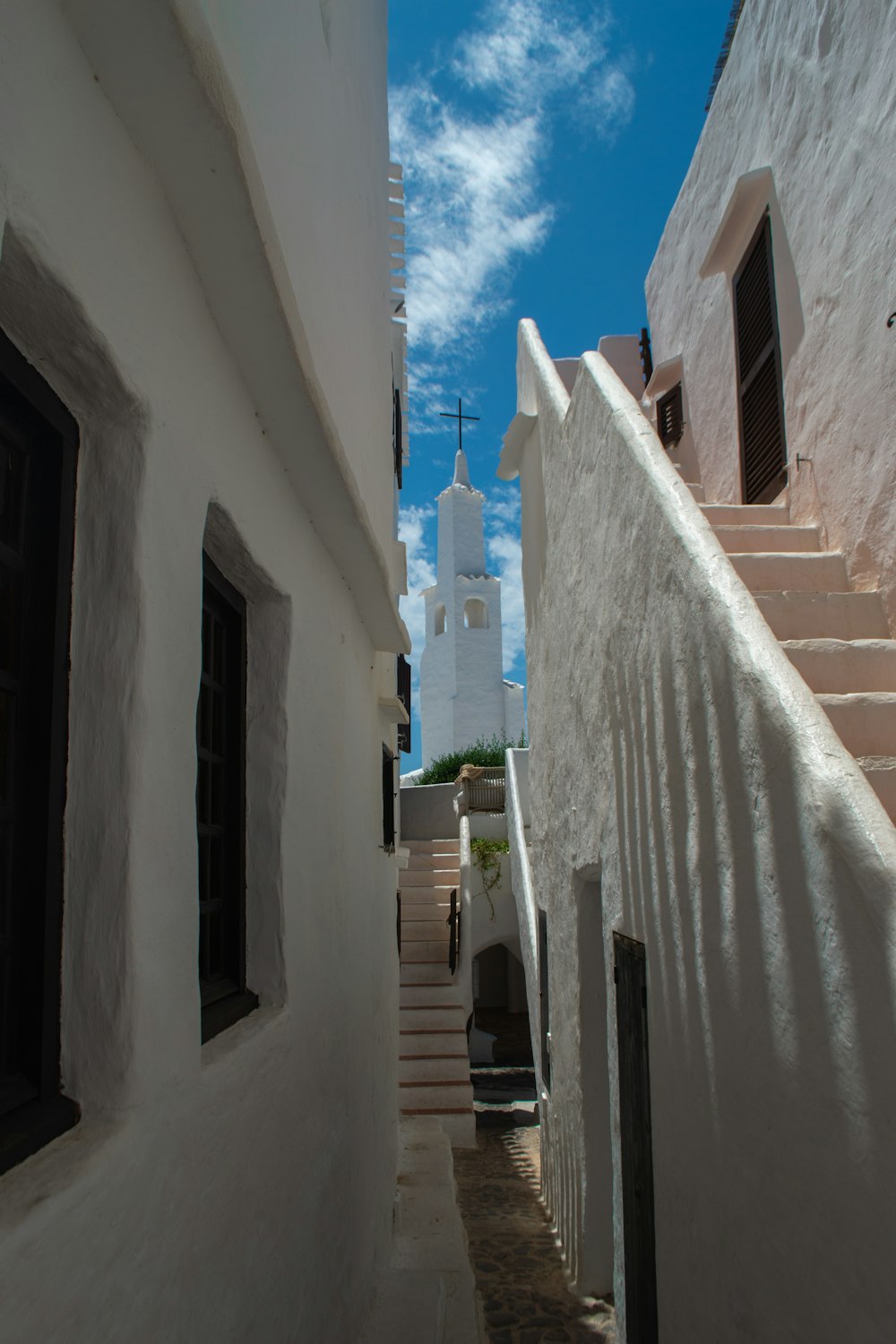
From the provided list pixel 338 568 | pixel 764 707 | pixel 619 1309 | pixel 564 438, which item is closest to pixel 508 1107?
pixel 619 1309

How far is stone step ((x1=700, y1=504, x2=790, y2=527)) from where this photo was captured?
5.48 meters

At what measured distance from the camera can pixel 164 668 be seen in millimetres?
1938

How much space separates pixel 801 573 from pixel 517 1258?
5115 millimetres

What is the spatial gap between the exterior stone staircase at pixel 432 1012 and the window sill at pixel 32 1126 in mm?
8422

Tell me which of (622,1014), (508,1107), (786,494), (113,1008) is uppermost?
(786,494)

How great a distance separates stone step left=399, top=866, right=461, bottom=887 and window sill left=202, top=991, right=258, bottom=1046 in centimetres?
1143

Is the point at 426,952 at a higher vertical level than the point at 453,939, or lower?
lower

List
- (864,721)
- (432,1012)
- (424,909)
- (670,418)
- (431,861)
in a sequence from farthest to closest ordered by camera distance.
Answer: (431,861) → (424,909) → (432,1012) → (670,418) → (864,721)

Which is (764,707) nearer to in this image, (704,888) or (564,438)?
(704,888)

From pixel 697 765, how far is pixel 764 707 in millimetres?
673

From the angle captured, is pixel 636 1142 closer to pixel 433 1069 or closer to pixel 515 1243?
pixel 515 1243

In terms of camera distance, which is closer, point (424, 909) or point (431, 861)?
point (424, 909)

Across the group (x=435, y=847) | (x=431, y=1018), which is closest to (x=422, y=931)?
(x=431, y=1018)

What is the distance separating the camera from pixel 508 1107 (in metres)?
12.3
